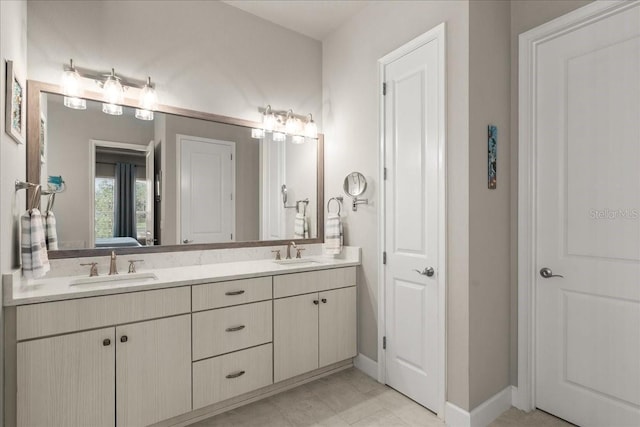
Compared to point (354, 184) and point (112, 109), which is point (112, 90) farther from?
point (354, 184)

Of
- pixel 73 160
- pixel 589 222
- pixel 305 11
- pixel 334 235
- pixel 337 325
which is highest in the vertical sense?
pixel 305 11

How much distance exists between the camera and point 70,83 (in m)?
1.98

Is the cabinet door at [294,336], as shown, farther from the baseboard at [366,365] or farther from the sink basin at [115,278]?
the sink basin at [115,278]

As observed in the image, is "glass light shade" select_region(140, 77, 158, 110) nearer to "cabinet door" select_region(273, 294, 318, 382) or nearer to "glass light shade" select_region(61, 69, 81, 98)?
"glass light shade" select_region(61, 69, 81, 98)

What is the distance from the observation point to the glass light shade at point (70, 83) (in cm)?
197

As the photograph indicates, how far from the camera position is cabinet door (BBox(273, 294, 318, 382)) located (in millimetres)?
2258

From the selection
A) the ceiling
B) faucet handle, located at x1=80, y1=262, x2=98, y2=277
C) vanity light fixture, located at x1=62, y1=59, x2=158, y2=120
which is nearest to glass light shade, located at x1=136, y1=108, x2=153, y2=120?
vanity light fixture, located at x1=62, y1=59, x2=158, y2=120

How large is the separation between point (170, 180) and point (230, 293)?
3.13 feet

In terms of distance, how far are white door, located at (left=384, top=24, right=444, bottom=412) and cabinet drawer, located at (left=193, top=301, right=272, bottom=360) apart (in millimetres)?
936

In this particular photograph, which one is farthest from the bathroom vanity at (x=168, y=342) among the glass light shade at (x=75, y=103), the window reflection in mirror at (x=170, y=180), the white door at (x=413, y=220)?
the glass light shade at (x=75, y=103)

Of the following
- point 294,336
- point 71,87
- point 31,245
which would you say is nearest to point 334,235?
point 294,336

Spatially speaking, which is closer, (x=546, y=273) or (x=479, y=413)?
(x=479, y=413)

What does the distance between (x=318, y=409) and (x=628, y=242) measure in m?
2.05

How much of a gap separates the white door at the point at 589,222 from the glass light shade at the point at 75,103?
285 cm
